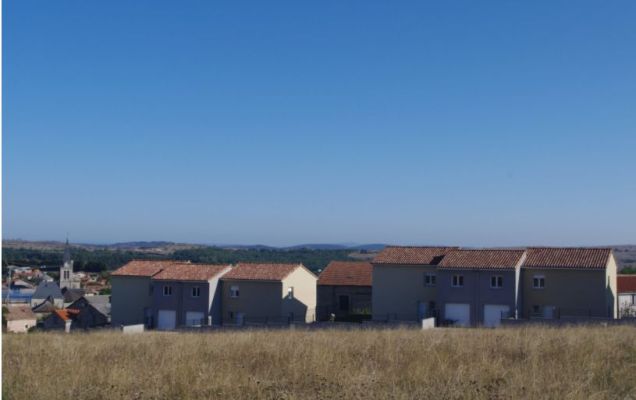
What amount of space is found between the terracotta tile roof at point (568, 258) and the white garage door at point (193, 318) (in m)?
21.7

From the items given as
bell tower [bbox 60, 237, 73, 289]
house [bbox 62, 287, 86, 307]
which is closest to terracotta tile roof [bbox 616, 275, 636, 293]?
house [bbox 62, 287, 86, 307]

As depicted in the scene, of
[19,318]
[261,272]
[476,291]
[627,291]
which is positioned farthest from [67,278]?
A: [476,291]

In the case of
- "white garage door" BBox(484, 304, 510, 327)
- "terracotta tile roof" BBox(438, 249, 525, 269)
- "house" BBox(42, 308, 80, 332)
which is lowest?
"house" BBox(42, 308, 80, 332)

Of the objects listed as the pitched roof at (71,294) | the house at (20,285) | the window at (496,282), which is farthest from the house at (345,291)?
the house at (20,285)

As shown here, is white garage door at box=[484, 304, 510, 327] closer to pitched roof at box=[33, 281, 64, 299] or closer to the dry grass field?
the dry grass field

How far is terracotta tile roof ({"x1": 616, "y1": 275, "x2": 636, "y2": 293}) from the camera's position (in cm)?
5642

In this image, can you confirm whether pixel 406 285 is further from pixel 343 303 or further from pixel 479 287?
pixel 343 303

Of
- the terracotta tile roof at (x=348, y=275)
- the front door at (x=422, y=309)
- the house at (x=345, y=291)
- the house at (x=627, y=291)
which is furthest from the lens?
the house at (x=627, y=291)

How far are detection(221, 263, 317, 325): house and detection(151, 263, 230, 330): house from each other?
2.79 ft

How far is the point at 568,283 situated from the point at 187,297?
82.2ft

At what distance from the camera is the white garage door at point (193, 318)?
47.3 m

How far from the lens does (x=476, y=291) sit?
1638 inches

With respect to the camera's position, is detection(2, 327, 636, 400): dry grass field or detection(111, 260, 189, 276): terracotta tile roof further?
detection(111, 260, 189, 276): terracotta tile roof

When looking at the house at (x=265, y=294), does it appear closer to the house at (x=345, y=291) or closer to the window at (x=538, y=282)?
the house at (x=345, y=291)
